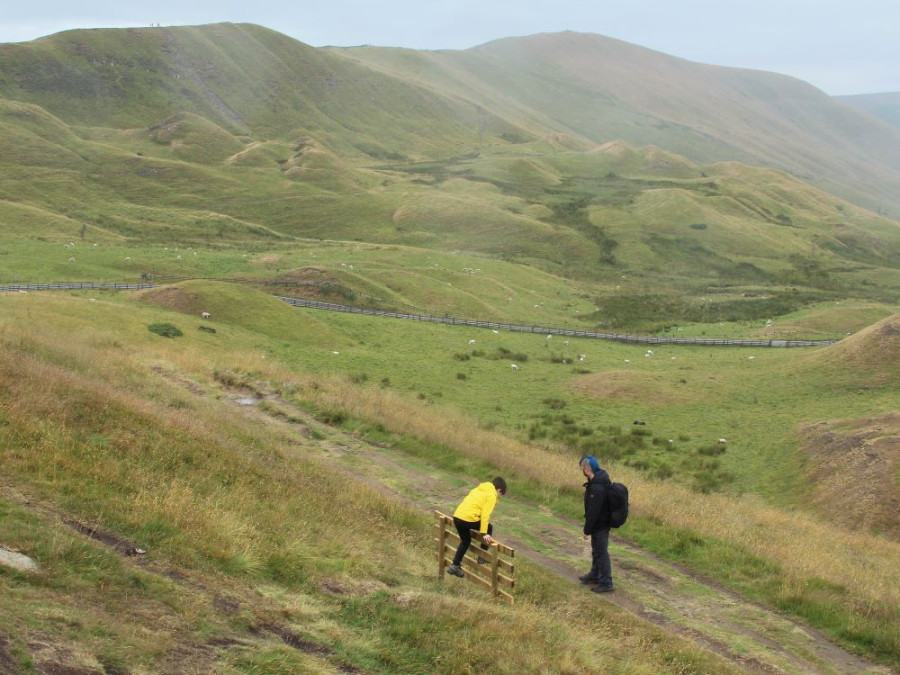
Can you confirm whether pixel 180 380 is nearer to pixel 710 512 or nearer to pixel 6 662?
pixel 710 512

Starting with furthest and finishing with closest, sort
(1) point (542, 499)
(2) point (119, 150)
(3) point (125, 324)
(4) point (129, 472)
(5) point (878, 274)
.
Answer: (2) point (119, 150) < (5) point (878, 274) < (3) point (125, 324) < (1) point (542, 499) < (4) point (129, 472)

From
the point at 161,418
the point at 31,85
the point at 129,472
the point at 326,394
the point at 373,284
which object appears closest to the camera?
the point at 129,472

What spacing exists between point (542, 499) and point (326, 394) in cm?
1280

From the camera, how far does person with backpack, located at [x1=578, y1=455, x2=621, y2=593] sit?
1578cm

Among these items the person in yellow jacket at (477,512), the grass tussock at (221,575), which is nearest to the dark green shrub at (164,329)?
the grass tussock at (221,575)

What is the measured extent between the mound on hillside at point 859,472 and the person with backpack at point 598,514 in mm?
15219

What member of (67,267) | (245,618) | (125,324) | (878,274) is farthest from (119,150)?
(245,618)

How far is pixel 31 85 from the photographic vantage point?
196 m

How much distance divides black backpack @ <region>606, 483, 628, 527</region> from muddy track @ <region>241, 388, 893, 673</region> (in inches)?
68.5

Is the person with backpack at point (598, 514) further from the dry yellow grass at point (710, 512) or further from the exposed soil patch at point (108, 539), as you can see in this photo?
the exposed soil patch at point (108, 539)

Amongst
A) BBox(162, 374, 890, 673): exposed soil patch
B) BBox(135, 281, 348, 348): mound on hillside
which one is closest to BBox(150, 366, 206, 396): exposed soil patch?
BBox(162, 374, 890, 673): exposed soil patch

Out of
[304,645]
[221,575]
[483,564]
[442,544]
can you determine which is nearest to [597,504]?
[483,564]

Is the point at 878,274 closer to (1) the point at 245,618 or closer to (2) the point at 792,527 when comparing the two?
(2) the point at 792,527

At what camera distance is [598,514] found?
15781 mm
